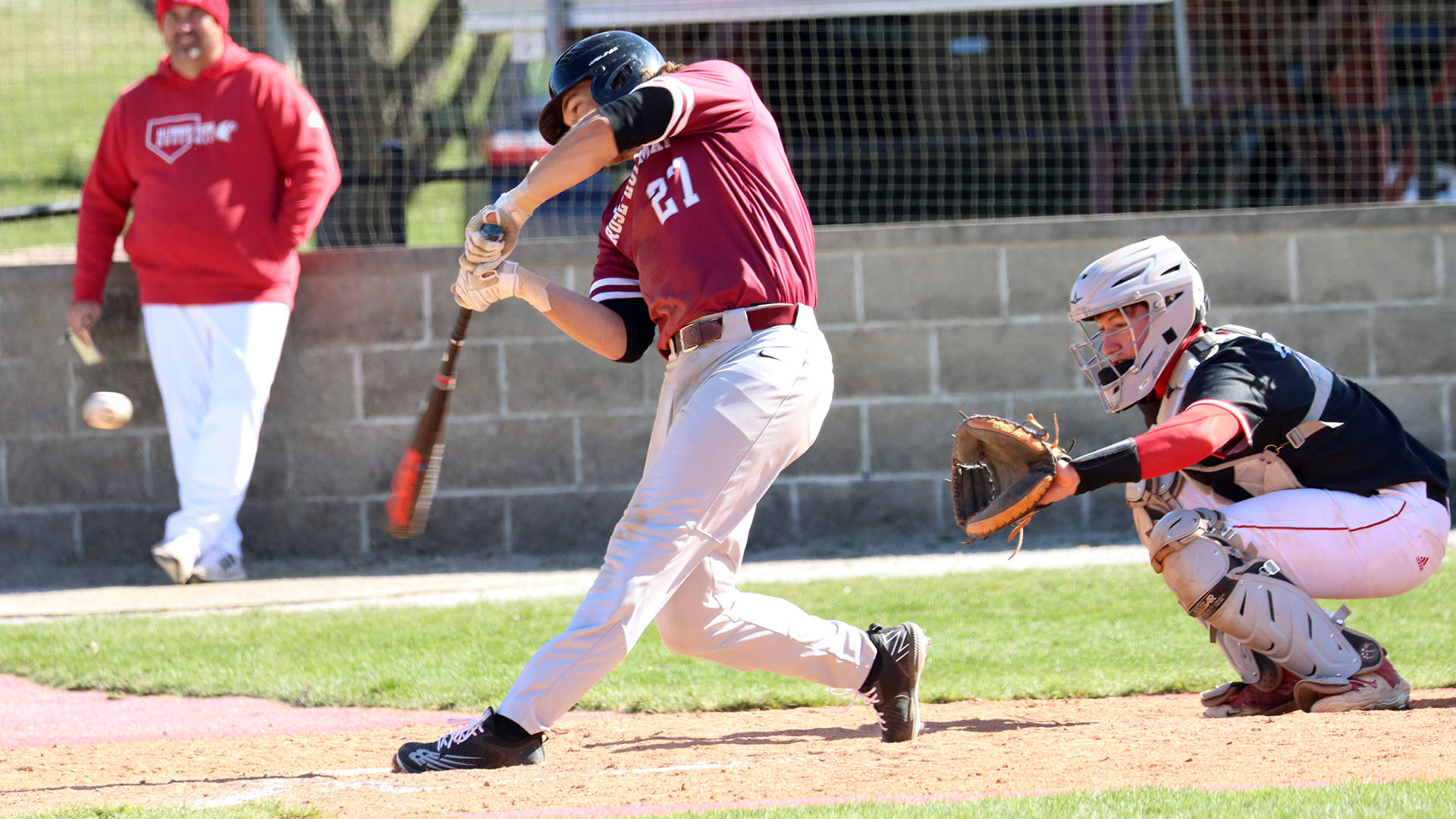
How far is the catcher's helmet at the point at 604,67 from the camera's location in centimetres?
376

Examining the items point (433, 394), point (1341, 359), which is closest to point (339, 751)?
point (433, 394)

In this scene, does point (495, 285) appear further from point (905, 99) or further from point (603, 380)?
point (905, 99)

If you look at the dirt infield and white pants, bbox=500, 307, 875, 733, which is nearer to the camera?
the dirt infield

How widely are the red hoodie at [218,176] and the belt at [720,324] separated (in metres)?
3.83

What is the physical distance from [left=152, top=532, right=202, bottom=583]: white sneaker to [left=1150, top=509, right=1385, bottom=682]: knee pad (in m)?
4.45

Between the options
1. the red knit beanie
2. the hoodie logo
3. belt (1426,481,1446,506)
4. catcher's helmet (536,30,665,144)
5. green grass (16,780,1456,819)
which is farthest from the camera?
the hoodie logo

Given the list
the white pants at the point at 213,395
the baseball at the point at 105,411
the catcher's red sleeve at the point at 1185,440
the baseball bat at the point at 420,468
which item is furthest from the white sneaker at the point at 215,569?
the catcher's red sleeve at the point at 1185,440

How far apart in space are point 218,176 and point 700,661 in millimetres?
3367

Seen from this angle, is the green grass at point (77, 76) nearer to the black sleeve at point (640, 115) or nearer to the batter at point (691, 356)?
the batter at point (691, 356)

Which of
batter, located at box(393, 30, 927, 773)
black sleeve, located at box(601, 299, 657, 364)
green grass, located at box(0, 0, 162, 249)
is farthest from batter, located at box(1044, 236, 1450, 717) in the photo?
green grass, located at box(0, 0, 162, 249)

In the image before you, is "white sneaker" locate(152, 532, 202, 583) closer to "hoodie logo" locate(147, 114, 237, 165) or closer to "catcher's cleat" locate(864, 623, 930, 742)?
"hoodie logo" locate(147, 114, 237, 165)

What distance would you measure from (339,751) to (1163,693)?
2508 millimetres

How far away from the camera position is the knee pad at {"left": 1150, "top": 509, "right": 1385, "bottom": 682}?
3.95 metres

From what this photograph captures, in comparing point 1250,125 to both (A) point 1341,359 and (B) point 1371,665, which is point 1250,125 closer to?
(A) point 1341,359
